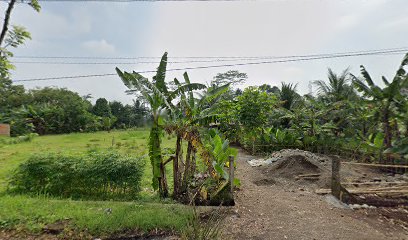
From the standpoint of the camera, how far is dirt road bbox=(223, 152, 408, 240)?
382 cm

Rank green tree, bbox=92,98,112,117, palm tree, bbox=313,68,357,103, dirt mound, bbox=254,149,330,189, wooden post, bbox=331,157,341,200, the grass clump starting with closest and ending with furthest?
1. the grass clump
2. wooden post, bbox=331,157,341,200
3. dirt mound, bbox=254,149,330,189
4. palm tree, bbox=313,68,357,103
5. green tree, bbox=92,98,112,117

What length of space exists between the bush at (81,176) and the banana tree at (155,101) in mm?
519

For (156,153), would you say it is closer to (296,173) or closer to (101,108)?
Result: (296,173)

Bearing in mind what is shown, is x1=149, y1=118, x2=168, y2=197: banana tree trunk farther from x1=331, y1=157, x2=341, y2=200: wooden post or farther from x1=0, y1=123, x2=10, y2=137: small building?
x1=0, y1=123, x2=10, y2=137: small building

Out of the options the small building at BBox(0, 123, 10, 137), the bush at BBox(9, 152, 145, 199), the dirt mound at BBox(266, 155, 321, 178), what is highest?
the small building at BBox(0, 123, 10, 137)

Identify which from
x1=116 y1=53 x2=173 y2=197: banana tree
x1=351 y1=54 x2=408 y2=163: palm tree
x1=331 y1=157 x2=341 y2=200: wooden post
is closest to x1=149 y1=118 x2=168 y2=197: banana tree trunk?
x1=116 y1=53 x2=173 y2=197: banana tree

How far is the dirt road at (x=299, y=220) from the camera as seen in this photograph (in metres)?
3.82

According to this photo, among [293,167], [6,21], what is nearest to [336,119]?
[293,167]

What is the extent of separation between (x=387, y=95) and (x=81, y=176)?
404 inches

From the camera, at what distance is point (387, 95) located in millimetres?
7914

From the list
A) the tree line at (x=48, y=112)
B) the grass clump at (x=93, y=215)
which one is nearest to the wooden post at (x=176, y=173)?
the grass clump at (x=93, y=215)

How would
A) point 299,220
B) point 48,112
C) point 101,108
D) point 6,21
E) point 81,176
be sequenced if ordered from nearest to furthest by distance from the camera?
point 299,220, point 6,21, point 81,176, point 48,112, point 101,108

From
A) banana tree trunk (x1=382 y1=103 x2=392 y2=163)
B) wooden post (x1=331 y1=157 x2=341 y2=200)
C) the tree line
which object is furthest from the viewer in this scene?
the tree line

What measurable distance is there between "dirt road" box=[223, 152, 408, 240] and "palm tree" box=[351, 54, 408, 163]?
4.98 meters
